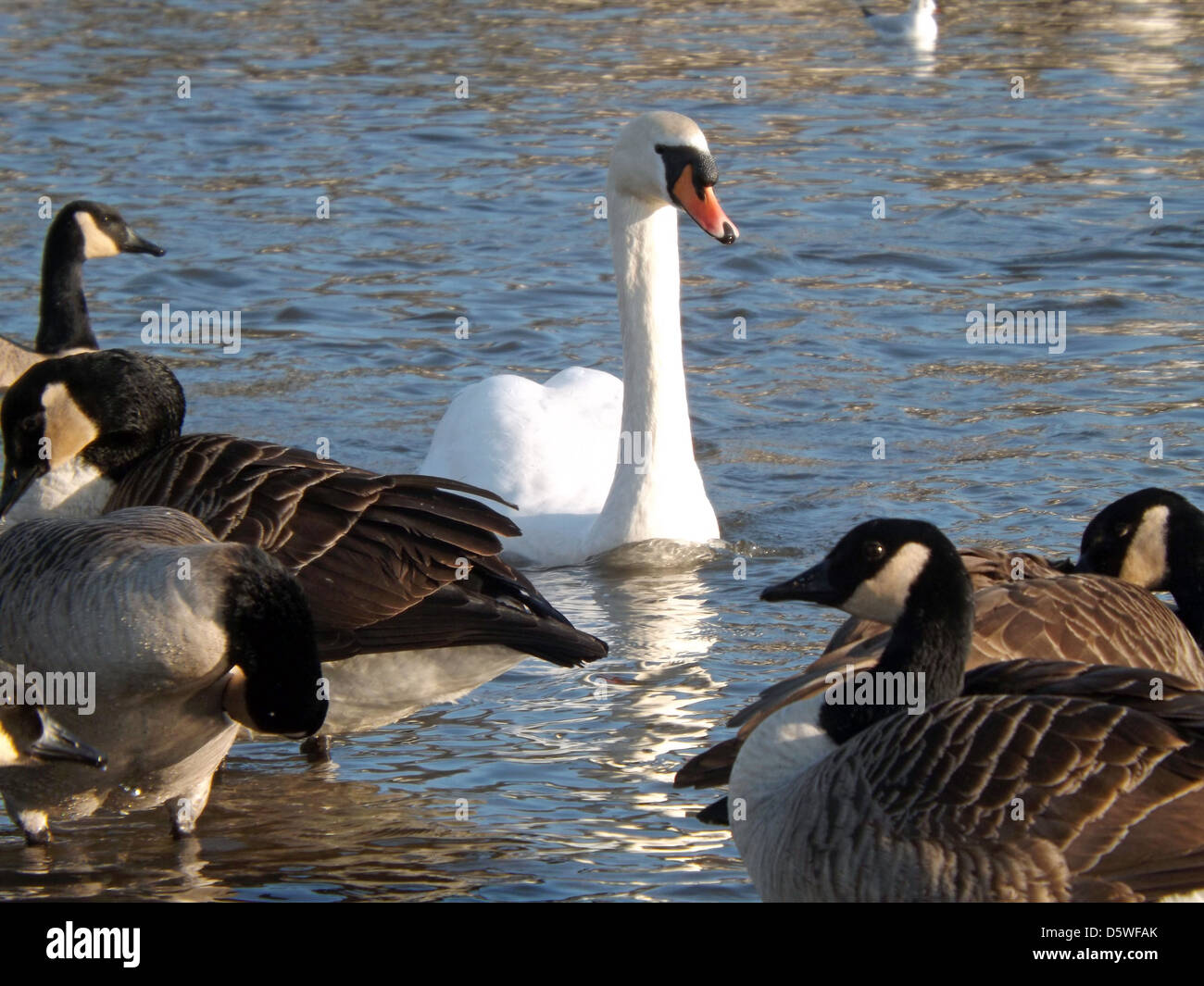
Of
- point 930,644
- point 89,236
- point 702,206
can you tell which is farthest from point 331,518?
point 89,236

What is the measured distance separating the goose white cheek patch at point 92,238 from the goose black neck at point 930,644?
8004 mm

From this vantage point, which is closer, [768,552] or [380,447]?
[768,552]

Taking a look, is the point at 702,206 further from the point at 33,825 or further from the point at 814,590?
the point at 33,825

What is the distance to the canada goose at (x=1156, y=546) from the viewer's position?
20.6 ft

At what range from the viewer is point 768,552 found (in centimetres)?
830

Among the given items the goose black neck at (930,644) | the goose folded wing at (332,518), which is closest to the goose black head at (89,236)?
the goose folded wing at (332,518)

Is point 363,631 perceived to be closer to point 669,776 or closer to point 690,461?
point 669,776

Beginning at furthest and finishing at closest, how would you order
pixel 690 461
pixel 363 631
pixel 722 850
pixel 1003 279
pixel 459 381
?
pixel 1003 279 → pixel 459 381 → pixel 690 461 → pixel 363 631 → pixel 722 850

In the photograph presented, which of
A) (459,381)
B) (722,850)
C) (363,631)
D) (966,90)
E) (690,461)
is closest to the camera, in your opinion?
(722,850)

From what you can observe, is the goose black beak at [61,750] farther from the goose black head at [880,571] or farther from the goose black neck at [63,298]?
the goose black neck at [63,298]

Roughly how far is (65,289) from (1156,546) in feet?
23.9

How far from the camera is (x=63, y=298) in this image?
1145 centimetres

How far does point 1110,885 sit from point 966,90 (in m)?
15.5

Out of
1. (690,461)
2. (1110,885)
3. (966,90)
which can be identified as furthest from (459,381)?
(966,90)
